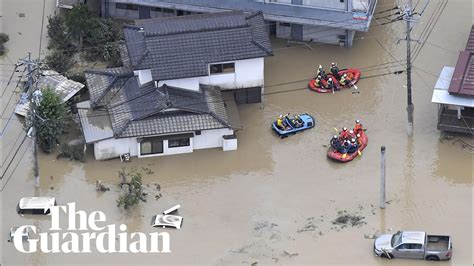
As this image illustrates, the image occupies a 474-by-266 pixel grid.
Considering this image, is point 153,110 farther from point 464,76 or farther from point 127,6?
point 464,76

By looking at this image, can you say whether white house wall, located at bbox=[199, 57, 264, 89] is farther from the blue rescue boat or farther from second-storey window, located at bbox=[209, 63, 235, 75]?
the blue rescue boat

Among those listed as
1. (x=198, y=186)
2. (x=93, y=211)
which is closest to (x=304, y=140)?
(x=198, y=186)

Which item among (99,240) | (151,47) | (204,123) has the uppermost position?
(151,47)

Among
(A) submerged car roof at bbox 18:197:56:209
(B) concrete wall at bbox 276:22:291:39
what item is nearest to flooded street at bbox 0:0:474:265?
(A) submerged car roof at bbox 18:197:56:209

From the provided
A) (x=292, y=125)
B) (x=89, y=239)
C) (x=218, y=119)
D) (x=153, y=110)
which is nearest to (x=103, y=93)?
(x=153, y=110)

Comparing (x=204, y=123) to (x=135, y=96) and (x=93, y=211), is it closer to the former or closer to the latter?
(x=135, y=96)

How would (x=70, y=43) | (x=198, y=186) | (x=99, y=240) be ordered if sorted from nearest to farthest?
(x=99, y=240), (x=198, y=186), (x=70, y=43)

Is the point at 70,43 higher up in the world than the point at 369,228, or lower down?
higher up

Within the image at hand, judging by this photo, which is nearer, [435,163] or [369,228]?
[369,228]
